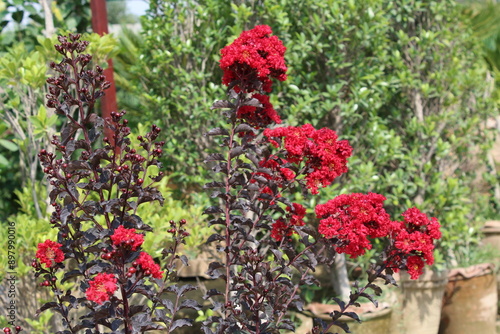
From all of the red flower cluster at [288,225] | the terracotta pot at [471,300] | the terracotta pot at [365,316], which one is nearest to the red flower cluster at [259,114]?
the red flower cluster at [288,225]

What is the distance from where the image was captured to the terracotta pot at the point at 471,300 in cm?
467

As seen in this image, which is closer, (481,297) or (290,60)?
(290,60)

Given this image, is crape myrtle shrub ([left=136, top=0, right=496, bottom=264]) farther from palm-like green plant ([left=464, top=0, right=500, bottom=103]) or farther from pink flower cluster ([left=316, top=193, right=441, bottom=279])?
palm-like green plant ([left=464, top=0, right=500, bottom=103])

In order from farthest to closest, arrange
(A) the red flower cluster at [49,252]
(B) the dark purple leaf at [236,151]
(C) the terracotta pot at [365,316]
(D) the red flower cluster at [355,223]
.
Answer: (C) the terracotta pot at [365,316] → (B) the dark purple leaf at [236,151] → (D) the red flower cluster at [355,223] → (A) the red flower cluster at [49,252]

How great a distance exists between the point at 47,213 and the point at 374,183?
7.91ft

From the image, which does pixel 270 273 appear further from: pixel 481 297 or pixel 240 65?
pixel 481 297

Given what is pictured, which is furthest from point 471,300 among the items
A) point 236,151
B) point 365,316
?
point 236,151

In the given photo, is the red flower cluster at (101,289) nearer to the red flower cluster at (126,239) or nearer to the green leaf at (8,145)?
the red flower cluster at (126,239)

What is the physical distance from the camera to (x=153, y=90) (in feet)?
14.8

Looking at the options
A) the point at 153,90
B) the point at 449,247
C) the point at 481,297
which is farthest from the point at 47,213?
the point at 481,297

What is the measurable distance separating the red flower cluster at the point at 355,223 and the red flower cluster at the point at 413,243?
0.07m

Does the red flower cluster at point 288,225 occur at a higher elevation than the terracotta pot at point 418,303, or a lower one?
higher

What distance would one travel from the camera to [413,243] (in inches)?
86.3

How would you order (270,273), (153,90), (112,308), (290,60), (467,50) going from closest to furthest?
1. (112,308)
2. (270,273)
3. (290,60)
4. (153,90)
5. (467,50)
